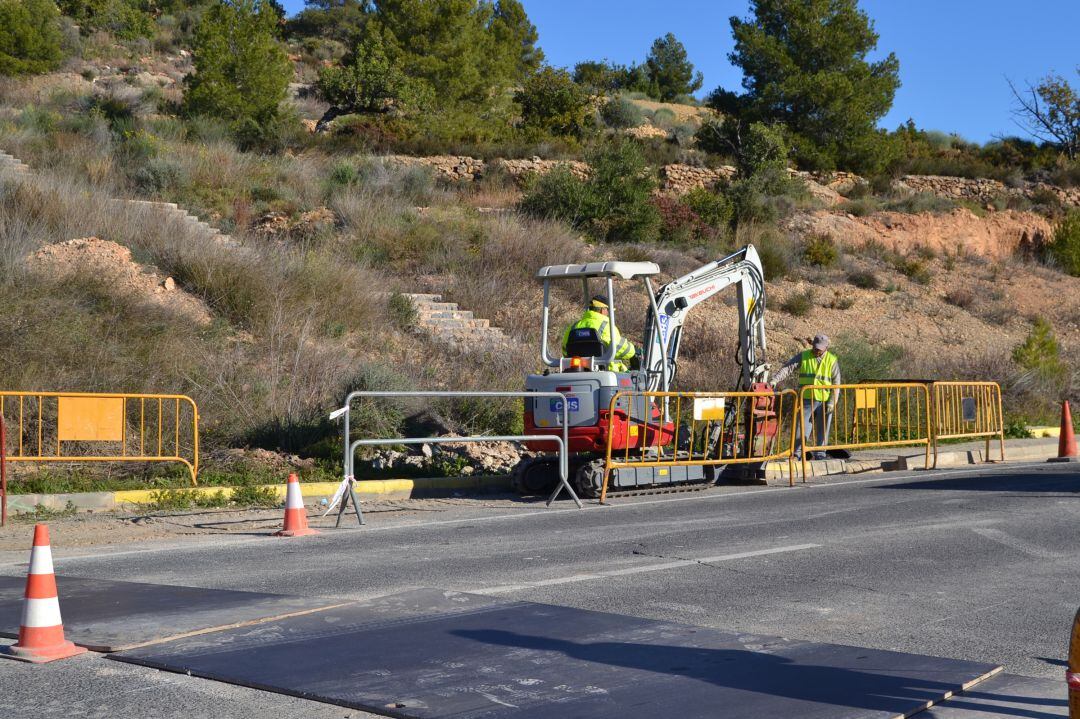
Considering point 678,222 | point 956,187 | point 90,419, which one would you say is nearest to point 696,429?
point 90,419

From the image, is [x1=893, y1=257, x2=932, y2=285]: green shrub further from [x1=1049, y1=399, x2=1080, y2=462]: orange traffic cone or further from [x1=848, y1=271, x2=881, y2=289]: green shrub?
[x1=1049, y1=399, x2=1080, y2=462]: orange traffic cone

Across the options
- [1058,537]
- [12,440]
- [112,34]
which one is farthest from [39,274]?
[112,34]

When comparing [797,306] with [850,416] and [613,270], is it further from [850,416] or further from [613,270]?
[613,270]

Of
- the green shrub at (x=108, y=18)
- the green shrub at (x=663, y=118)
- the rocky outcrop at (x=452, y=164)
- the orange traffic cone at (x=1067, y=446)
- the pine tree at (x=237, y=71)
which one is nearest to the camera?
the orange traffic cone at (x=1067, y=446)

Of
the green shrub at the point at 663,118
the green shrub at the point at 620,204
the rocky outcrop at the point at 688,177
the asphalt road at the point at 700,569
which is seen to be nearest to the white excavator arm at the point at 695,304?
the asphalt road at the point at 700,569

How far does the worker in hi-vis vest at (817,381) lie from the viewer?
52.8ft

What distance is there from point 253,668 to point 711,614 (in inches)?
113

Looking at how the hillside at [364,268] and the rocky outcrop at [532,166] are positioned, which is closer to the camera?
the hillside at [364,268]

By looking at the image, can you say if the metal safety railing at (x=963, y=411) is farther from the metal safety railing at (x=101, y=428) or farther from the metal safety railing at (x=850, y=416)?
the metal safety railing at (x=101, y=428)

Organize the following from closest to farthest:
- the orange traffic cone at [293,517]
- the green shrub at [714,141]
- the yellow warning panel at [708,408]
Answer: the orange traffic cone at [293,517] < the yellow warning panel at [708,408] < the green shrub at [714,141]

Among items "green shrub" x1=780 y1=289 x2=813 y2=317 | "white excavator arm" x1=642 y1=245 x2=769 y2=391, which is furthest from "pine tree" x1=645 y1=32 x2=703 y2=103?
"white excavator arm" x1=642 y1=245 x2=769 y2=391

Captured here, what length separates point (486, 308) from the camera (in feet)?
83.0

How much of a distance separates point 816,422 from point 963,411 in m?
2.41

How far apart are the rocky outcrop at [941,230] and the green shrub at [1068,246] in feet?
3.00
